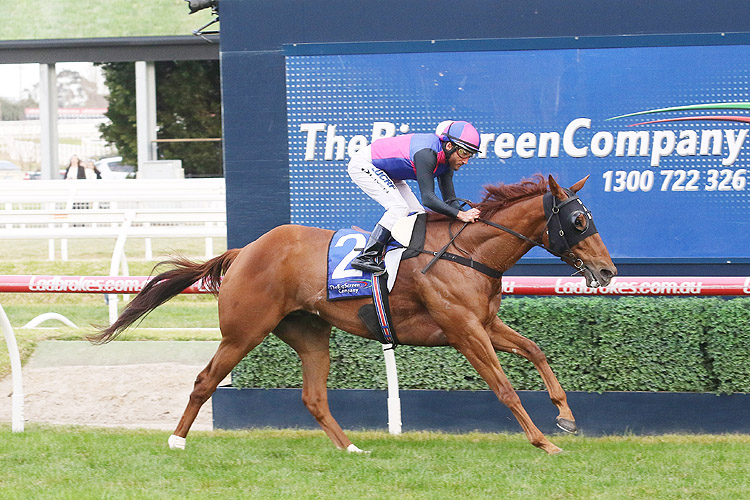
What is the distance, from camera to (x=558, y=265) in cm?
691

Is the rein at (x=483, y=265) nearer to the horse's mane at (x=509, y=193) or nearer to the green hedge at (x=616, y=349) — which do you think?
the horse's mane at (x=509, y=193)

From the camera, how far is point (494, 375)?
5.19 metres

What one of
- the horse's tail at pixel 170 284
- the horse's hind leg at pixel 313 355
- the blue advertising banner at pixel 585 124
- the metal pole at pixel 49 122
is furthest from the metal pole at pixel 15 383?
the metal pole at pixel 49 122

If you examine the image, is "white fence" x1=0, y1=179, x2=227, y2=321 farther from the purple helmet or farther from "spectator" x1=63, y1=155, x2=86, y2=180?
the purple helmet

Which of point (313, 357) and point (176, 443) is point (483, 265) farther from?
point (176, 443)

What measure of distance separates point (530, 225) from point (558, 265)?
1.65m

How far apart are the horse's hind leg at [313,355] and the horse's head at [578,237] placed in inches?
62.6

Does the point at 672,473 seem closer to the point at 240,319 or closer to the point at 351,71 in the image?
the point at 240,319

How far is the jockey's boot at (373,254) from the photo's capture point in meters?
5.44

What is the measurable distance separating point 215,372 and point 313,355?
1.99 feet

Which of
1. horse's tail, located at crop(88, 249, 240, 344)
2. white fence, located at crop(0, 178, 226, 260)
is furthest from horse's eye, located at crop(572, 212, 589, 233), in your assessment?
white fence, located at crop(0, 178, 226, 260)

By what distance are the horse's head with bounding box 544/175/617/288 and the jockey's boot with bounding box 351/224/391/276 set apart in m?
0.93

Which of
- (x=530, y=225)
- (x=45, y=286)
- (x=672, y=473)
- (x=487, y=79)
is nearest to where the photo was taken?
(x=672, y=473)

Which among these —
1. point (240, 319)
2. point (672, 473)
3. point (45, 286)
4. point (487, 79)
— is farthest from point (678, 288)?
point (45, 286)
